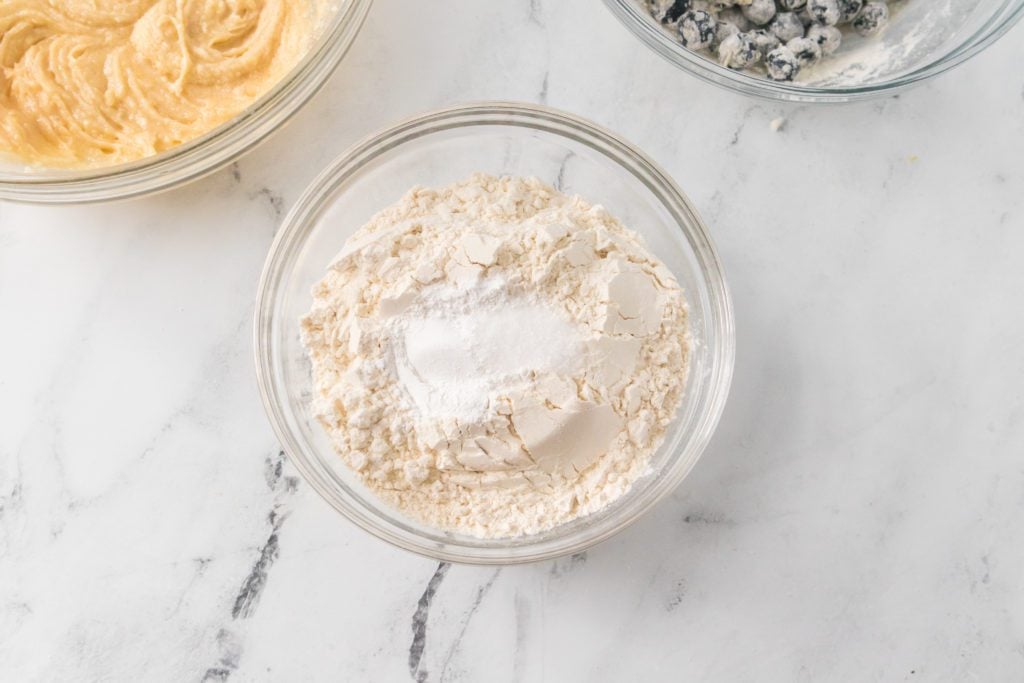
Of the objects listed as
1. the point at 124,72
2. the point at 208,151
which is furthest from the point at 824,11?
the point at 124,72

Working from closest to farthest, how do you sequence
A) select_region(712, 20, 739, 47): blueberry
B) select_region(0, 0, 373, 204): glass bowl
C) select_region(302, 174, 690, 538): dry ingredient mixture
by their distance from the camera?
select_region(302, 174, 690, 538): dry ingredient mixture → select_region(0, 0, 373, 204): glass bowl → select_region(712, 20, 739, 47): blueberry

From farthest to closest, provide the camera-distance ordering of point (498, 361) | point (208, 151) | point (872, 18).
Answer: point (872, 18), point (208, 151), point (498, 361)

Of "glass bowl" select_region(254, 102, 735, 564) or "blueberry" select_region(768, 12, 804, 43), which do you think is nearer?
"glass bowl" select_region(254, 102, 735, 564)

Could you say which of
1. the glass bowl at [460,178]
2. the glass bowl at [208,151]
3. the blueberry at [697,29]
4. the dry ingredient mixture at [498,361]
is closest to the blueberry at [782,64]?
the blueberry at [697,29]

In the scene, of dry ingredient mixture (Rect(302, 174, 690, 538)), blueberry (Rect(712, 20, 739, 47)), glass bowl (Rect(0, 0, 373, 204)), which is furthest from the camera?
blueberry (Rect(712, 20, 739, 47))

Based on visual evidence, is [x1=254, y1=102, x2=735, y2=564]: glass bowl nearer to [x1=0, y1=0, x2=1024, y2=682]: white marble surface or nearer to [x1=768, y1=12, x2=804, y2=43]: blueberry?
[x1=0, y1=0, x2=1024, y2=682]: white marble surface

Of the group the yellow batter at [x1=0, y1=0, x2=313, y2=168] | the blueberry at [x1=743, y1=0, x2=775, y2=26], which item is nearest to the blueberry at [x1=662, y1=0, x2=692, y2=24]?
the blueberry at [x1=743, y1=0, x2=775, y2=26]

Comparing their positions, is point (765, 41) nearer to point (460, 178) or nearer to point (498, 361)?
point (460, 178)

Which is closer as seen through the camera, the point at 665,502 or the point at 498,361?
the point at 498,361

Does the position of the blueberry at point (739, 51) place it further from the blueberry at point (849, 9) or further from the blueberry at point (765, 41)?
the blueberry at point (849, 9)
